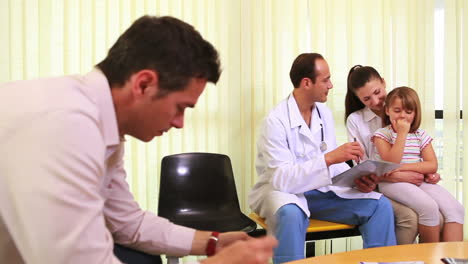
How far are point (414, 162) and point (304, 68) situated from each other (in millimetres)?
923

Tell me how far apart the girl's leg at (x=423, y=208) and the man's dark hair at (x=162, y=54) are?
2004 mm

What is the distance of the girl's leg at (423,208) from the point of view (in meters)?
2.65

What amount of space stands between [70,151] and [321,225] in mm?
1985

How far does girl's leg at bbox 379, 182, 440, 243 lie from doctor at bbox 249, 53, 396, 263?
135 mm

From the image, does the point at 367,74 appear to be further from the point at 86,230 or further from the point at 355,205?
the point at 86,230

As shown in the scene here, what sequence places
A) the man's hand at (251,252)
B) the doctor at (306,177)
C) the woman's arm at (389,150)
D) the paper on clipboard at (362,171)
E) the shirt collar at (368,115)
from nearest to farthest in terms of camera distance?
the man's hand at (251,252) → the paper on clipboard at (362,171) → the doctor at (306,177) → the woman's arm at (389,150) → the shirt collar at (368,115)

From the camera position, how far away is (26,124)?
0.90 meters

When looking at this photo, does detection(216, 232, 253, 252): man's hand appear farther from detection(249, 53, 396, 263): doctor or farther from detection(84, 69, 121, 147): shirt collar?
detection(249, 53, 396, 263): doctor

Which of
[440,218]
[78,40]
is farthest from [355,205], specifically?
[78,40]

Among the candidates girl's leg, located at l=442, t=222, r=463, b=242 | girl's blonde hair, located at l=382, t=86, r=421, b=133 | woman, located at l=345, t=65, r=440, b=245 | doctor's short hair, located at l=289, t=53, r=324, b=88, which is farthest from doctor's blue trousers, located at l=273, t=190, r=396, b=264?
doctor's short hair, located at l=289, t=53, r=324, b=88

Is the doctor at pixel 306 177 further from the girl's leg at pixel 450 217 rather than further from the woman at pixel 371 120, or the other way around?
the girl's leg at pixel 450 217

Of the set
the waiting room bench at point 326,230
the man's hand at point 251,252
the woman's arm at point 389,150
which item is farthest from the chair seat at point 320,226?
the man's hand at point 251,252

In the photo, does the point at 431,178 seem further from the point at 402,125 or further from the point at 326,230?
the point at 326,230

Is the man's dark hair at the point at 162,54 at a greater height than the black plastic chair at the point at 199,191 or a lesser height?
greater
